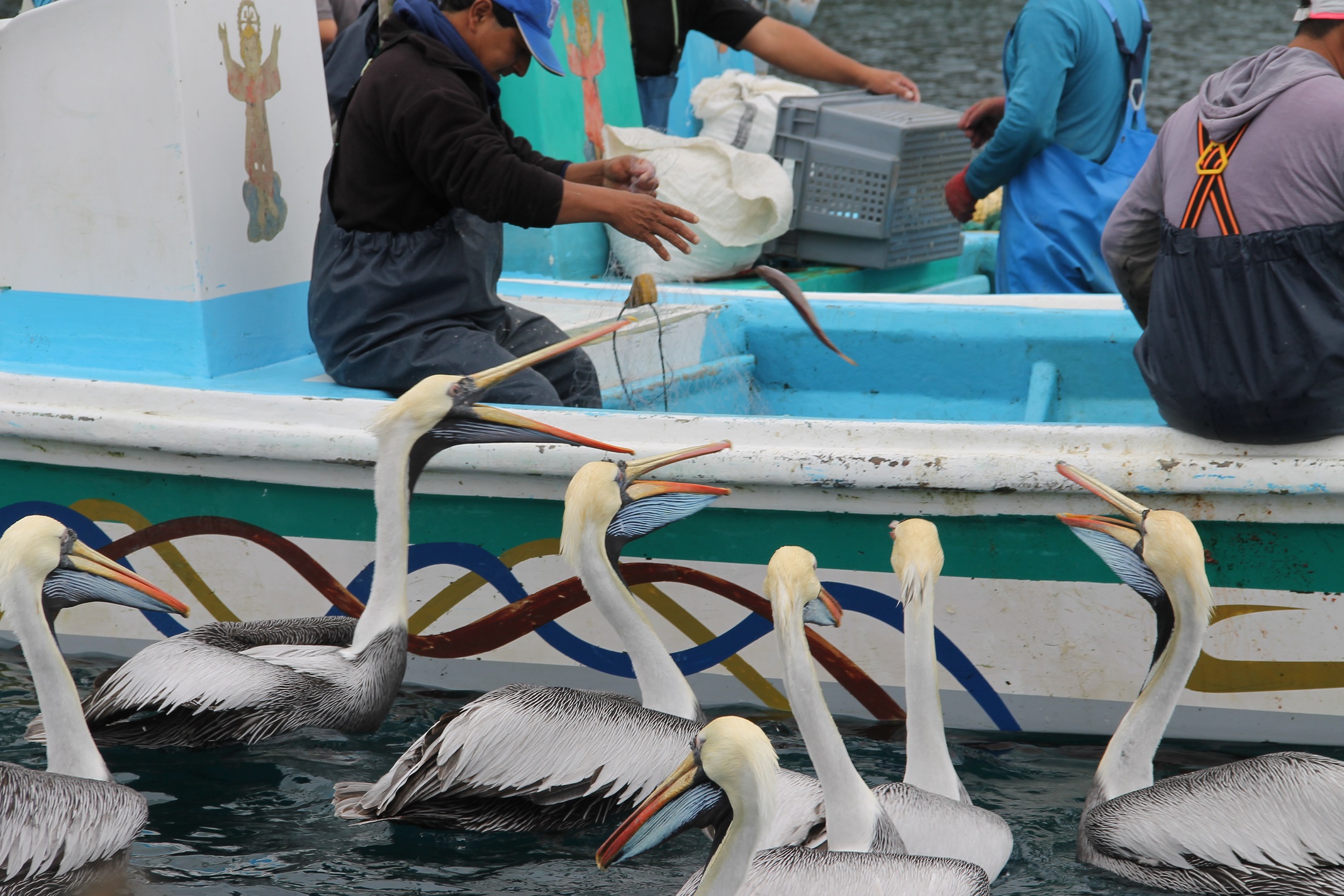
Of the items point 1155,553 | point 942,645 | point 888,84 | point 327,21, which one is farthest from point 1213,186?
point 327,21

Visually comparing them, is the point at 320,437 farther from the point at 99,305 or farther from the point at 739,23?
the point at 739,23

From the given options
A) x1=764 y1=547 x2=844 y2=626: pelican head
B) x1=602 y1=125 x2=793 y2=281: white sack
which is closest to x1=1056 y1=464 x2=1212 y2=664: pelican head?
x1=764 y1=547 x2=844 y2=626: pelican head

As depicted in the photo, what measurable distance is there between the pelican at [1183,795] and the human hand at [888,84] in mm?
3738

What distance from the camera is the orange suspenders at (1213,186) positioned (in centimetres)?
354

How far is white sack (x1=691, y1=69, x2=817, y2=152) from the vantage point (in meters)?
6.62

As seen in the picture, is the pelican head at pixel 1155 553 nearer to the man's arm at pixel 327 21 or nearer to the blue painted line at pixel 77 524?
the blue painted line at pixel 77 524

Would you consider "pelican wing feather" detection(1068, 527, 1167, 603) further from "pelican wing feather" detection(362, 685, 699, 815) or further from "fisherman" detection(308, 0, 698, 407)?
"fisherman" detection(308, 0, 698, 407)

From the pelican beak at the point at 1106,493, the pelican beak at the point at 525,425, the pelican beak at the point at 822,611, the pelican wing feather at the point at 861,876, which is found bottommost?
the pelican wing feather at the point at 861,876

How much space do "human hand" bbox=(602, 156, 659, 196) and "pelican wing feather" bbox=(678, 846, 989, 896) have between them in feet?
7.81

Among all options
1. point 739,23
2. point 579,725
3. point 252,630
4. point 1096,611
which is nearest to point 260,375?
point 252,630

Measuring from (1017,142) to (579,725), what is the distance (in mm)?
3495

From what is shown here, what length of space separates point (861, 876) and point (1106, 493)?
3.77ft

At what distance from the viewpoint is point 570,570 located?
3963mm

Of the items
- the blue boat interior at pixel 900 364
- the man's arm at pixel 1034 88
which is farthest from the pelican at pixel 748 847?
the man's arm at pixel 1034 88
